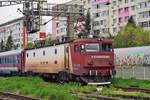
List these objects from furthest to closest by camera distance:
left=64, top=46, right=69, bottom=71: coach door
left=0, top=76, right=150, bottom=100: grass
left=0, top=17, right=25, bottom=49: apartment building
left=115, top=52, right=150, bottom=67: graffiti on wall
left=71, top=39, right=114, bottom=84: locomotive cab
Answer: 1. left=0, top=17, right=25, bottom=49: apartment building
2. left=115, top=52, right=150, bottom=67: graffiti on wall
3. left=64, top=46, right=69, bottom=71: coach door
4. left=71, top=39, right=114, bottom=84: locomotive cab
5. left=0, top=76, right=150, bottom=100: grass

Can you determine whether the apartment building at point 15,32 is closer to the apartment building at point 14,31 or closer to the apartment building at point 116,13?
the apartment building at point 14,31

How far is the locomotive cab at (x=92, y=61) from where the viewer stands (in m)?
25.7

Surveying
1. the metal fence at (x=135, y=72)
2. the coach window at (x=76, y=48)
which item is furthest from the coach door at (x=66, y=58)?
the metal fence at (x=135, y=72)

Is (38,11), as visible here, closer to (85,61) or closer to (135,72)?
(135,72)

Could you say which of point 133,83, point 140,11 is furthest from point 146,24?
point 133,83

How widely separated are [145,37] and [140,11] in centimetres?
1449

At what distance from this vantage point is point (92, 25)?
9888cm

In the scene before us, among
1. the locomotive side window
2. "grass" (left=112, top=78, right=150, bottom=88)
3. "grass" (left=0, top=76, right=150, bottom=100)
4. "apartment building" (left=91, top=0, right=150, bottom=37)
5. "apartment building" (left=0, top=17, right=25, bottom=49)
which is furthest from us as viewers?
"apartment building" (left=0, top=17, right=25, bottom=49)

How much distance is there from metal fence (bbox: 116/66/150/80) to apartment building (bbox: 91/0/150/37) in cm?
4652

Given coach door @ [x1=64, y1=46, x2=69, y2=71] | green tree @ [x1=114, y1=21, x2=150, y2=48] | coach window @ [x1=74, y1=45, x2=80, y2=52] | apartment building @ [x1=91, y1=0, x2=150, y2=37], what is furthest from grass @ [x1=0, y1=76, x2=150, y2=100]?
apartment building @ [x1=91, y1=0, x2=150, y2=37]

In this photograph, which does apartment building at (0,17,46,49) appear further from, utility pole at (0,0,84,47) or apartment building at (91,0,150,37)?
utility pole at (0,0,84,47)

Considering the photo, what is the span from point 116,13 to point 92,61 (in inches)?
2753

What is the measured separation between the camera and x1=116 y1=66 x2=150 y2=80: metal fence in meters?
31.5

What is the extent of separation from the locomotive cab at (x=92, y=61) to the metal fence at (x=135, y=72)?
5912mm
